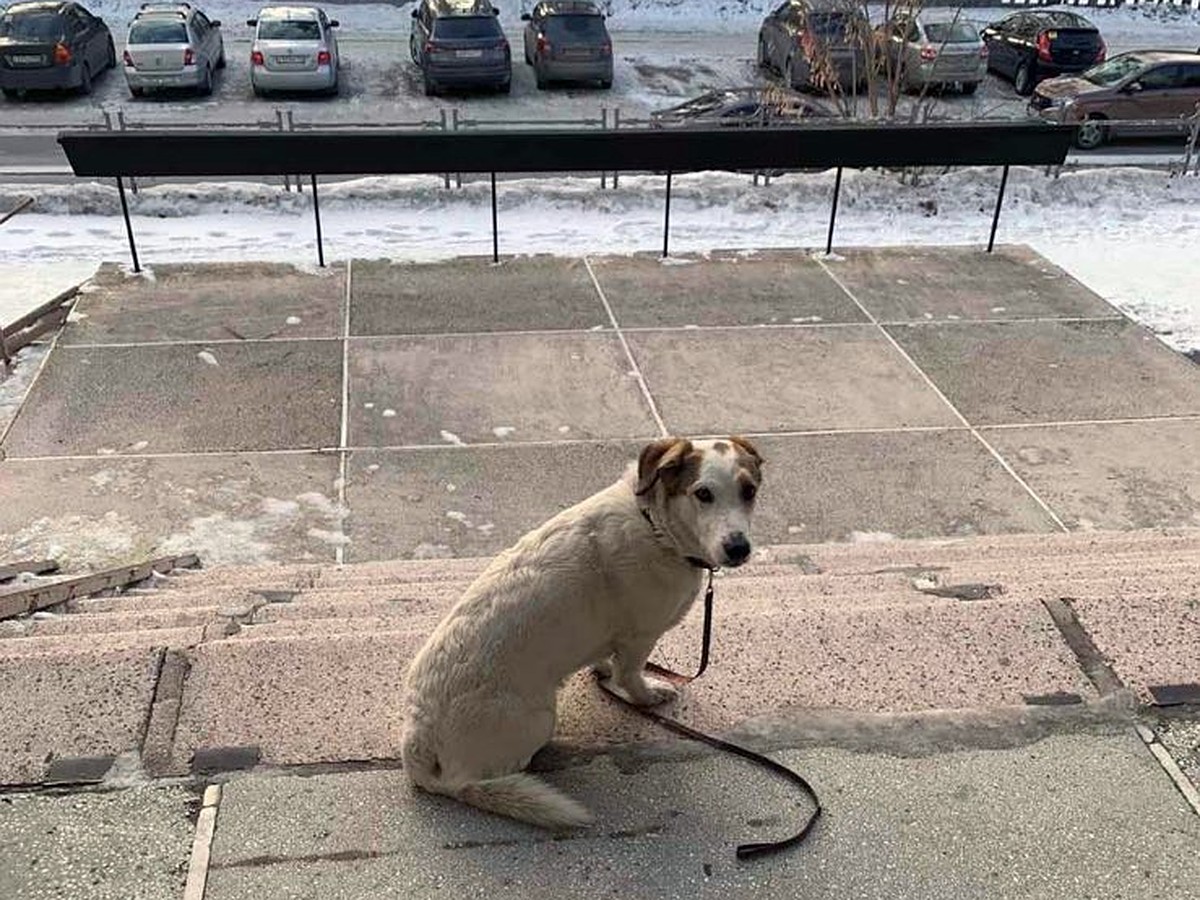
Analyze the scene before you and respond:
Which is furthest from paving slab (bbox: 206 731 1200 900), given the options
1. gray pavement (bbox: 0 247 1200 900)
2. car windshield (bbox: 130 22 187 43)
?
car windshield (bbox: 130 22 187 43)

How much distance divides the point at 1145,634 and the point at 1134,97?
16.9 meters

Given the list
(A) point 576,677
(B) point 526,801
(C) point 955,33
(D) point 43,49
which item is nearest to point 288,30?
(D) point 43,49

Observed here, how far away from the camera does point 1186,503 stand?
667 centimetres

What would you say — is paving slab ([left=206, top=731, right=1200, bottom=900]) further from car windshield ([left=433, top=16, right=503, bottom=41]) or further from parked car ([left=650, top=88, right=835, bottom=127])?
car windshield ([left=433, top=16, right=503, bottom=41])

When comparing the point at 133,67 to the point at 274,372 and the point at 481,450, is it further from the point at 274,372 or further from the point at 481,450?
the point at 481,450

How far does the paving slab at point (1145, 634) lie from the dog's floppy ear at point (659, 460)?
70.6 inches

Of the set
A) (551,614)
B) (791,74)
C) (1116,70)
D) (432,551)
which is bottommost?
(791,74)

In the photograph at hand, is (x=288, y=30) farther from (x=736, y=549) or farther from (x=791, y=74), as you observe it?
(x=736, y=549)

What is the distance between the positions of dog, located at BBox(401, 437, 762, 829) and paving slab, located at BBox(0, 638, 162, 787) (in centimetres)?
95

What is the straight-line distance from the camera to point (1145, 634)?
152 inches

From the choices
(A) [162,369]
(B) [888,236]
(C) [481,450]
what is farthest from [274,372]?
(B) [888,236]

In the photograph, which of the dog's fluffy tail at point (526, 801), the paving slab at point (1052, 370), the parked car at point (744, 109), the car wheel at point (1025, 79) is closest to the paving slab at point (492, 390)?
the paving slab at point (1052, 370)

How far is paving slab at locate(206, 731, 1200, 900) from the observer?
9.47 ft

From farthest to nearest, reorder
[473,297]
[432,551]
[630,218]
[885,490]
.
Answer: [630,218] → [473,297] → [885,490] → [432,551]
